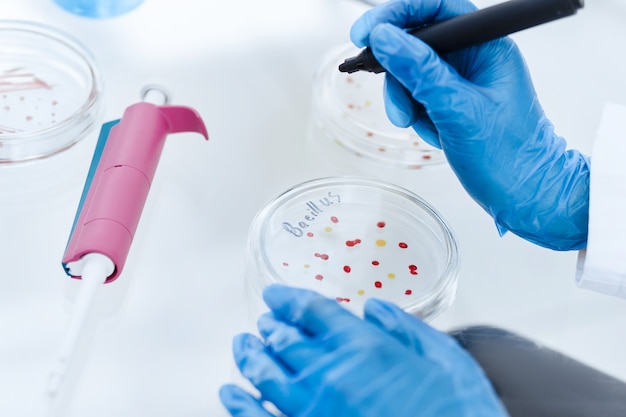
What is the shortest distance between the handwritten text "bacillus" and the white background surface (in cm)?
8

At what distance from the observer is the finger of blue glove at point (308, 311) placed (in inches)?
36.8

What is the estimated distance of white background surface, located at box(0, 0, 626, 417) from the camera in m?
1.05

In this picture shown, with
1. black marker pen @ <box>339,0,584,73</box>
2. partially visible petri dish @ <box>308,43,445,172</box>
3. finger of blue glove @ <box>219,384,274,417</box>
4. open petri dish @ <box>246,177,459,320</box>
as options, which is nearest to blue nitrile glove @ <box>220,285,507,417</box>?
finger of blue glove @ <box>219,384,274,417</box>

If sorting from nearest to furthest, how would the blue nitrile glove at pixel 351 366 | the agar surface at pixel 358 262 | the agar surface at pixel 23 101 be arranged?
the blue nitrile glove at pixel 351 366 < the agar surface at pixel 358 262 < the agar surface at pixel 23 101

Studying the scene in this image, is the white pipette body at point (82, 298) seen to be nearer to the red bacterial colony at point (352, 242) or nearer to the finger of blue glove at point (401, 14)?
the red bacterial colony at point (352, 242)

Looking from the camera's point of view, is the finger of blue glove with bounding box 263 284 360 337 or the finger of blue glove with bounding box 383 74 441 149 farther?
the finger of blue glove with bounding box 383 74 441 149

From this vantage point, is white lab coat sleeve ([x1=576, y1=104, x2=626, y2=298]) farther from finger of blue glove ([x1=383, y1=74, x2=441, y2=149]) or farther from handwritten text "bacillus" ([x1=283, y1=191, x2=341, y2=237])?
handwritten text "bacillus" ([x1=283, y1=191, x2=341, y2=237])

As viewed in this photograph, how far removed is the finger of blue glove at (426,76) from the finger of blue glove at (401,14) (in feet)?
0.22

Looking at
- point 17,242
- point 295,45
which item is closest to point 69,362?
point 17,242

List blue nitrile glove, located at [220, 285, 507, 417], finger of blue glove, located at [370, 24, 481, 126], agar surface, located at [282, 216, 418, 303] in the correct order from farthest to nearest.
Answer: agar surface, located at [282, 216, 418, 303] → finger of blue glove, located at [370, 24, 481, 126] → blue nitrile glove, located at [220, 285, 507, 417]

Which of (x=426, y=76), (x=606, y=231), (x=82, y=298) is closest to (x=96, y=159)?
(x=82, y=298)

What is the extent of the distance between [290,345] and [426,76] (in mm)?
378

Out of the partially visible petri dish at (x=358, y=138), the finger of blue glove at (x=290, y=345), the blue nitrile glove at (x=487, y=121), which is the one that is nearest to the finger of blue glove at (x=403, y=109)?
the blue nitrile glove at (x=487, y=121)

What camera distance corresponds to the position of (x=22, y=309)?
3.56 feet
